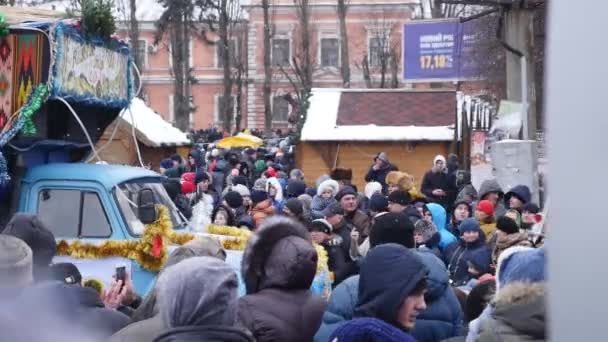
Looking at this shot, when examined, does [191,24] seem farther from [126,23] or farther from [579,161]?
[579,161]

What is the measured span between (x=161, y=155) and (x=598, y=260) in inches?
1143

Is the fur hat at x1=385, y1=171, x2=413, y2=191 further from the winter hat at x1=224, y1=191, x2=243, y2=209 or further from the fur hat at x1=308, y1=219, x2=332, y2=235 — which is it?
the fur hat at x1=308, y1=219, x2=332, y2=235

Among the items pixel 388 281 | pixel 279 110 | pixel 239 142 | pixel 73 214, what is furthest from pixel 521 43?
pixel 279 110

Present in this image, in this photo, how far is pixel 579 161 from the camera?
211cm

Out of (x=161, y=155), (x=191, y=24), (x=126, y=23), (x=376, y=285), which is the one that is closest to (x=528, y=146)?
(x=376, y=285)

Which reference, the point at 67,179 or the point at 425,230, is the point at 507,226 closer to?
the point at 425,230

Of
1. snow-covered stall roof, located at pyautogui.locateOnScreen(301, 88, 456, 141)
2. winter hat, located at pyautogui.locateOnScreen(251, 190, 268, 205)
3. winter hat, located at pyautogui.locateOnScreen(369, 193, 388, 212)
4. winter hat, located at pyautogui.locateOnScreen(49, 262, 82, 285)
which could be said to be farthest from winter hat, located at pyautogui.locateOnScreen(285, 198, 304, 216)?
snow-covered stall roof, located at pyautogui.locateOnScreen(301, 88, 456, 141)

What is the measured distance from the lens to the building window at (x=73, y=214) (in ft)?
31.9

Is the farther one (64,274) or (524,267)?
(64,274)

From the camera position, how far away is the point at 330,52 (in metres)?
75.9

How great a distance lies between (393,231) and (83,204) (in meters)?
4.23

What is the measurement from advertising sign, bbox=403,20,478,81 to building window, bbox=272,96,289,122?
48.2 metres

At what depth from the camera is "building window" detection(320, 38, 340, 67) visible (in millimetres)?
75312

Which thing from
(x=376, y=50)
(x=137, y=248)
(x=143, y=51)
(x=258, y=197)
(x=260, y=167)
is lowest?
(x=260, y=167)
